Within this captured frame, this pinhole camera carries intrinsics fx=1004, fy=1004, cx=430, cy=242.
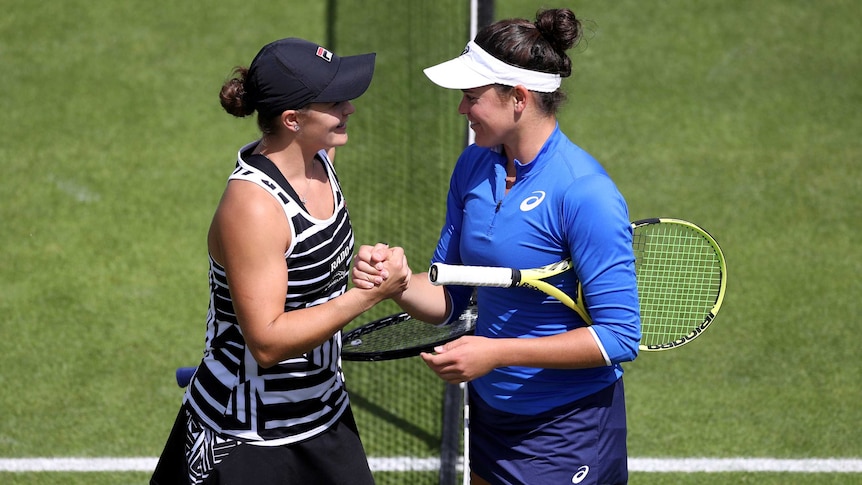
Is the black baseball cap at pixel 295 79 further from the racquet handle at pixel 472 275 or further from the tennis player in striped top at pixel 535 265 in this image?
the racquet handle at pixel 472 275

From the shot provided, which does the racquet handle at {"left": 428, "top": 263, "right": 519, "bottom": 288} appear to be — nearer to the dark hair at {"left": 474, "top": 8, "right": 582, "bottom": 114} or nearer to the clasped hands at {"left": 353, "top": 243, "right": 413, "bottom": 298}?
the clasped hands at {"left": 353, "top": 243, "right": 413, "bottom": 298}

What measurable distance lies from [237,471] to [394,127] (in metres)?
5.48

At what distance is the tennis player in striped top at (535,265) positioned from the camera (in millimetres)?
3170

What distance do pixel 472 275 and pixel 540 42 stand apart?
32.0 inches

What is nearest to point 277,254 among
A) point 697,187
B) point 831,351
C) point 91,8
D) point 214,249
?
point 214,249

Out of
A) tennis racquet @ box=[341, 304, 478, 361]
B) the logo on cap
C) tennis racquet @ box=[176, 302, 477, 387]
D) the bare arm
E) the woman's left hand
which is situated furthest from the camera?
tennis racquet @ box=[341, 304, 478, 361]

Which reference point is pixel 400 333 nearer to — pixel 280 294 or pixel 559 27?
pixel 280 294

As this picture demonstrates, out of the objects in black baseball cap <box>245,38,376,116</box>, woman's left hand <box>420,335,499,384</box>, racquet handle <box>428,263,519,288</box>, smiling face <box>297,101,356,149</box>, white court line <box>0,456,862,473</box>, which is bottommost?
white court line <box>0,456,862,473</box>

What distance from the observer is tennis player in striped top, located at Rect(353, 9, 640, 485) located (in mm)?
3170

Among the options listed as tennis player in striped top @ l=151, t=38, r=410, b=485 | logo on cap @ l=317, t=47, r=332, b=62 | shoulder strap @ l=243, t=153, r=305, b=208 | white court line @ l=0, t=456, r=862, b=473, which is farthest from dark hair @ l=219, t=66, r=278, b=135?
white court line @ l=0, t=456, r=862, b=473

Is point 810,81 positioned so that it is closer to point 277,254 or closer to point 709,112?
point 709,112

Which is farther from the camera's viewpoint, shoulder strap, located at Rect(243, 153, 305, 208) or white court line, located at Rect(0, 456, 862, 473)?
white court line, located at Rect(0, 456, 862, 473)

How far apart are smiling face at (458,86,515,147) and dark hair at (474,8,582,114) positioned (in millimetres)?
40

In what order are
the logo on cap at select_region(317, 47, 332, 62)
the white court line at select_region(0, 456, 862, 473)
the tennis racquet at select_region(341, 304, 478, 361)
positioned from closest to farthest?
the logo on cap at select_region(317, 47, 332, 62) → the tennis racquet at select_region(341, 304, 478, 361) → the white court line at select_region(0, 456, 862, 473)
